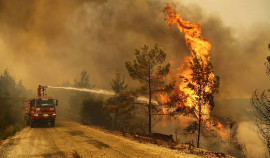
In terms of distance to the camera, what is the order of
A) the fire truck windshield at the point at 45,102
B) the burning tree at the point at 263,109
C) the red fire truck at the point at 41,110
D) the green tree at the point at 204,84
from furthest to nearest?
the fire truck windshield at the point at 45,102
the red fire truck at the point at 41,110
the green tree at the point at 204,84
the burning tree at the point at 263,109

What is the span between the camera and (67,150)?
30.7 ft

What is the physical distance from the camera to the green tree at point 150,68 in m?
19.0

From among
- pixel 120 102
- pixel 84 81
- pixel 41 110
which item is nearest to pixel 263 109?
pixel 41 110

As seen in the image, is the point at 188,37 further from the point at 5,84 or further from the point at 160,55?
the point at 5,84

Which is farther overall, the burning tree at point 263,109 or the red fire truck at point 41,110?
the red fire truck at point 41,110

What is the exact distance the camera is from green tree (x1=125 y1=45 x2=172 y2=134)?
62.3ft

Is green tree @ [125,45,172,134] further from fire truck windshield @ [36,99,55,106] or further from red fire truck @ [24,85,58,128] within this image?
red fire truck @ [24,85,58,128]

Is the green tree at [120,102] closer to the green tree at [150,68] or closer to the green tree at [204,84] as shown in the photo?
the green tree at [150,68]

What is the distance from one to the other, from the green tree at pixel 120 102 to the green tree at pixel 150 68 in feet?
5.68

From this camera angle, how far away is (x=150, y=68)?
19.3 metres

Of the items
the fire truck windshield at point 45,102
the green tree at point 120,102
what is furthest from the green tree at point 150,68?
the fire truck windshield at point 45,102

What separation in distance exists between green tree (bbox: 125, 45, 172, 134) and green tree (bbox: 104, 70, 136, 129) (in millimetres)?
1731

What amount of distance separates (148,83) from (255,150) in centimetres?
2686

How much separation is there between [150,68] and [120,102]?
1169cm
